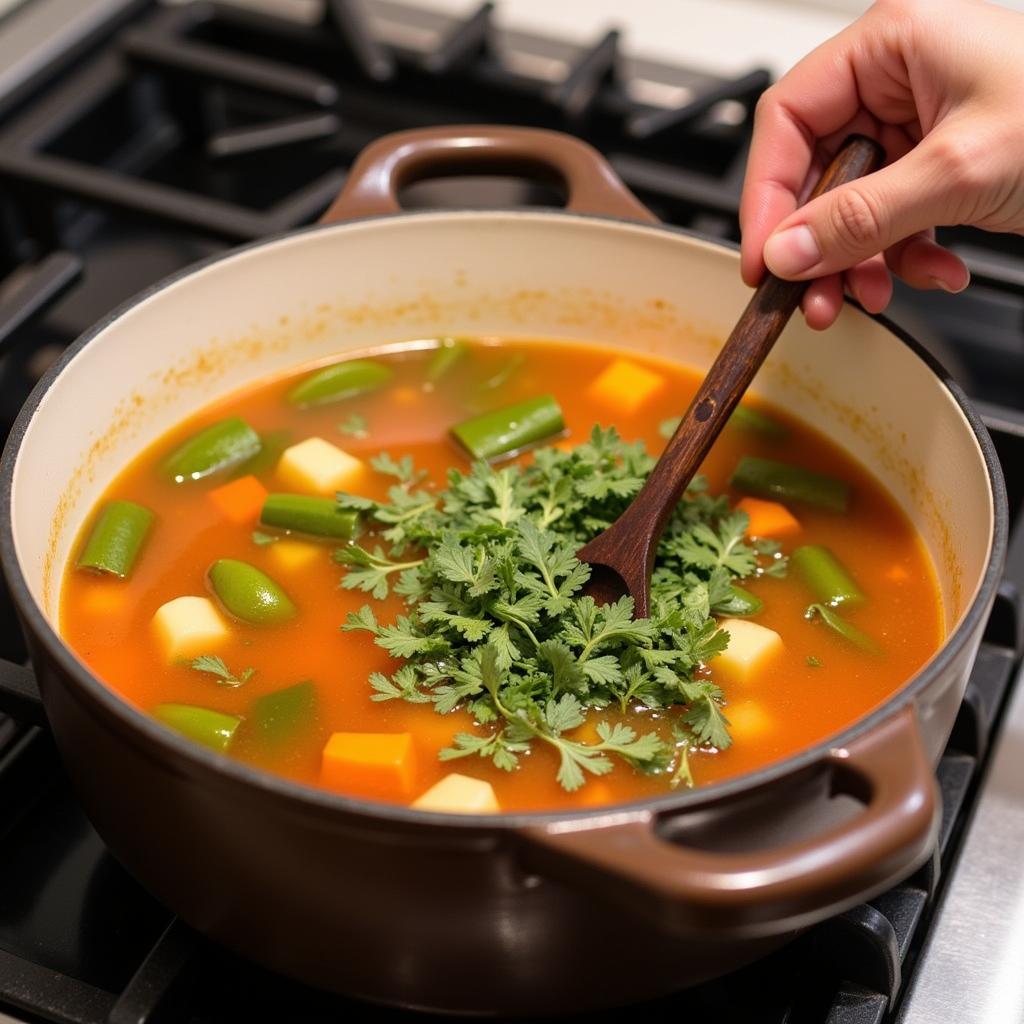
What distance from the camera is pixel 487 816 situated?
0.90m

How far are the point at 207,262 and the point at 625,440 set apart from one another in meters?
0.55

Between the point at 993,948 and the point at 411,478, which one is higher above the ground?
the point at 411,478

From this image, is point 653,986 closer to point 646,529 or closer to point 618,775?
point 618,775

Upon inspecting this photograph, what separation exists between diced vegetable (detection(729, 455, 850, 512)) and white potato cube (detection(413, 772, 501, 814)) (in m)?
0.57

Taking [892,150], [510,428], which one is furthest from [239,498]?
[892,150]

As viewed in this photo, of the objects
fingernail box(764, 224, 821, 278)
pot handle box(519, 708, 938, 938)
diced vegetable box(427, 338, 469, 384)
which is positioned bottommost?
diced vegetable box(427, 338, 469, 384)

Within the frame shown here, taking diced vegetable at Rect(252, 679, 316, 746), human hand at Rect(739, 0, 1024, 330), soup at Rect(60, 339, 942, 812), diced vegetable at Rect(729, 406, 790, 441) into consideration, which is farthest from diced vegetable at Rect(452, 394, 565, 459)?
diced vegetable at Rect(252, 679, 316, 746)

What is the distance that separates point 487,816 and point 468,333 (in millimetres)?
1029

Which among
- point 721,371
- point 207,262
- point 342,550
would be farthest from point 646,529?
point 207,262

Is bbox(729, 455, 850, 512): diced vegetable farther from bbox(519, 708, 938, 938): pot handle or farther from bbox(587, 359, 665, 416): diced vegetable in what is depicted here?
bbox(519, 708, 938, 938): pot handle

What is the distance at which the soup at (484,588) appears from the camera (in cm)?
126

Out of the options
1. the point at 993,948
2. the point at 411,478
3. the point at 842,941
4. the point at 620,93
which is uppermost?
the point at 620,93

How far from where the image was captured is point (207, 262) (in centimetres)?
158

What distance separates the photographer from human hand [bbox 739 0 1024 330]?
4.24 ft
